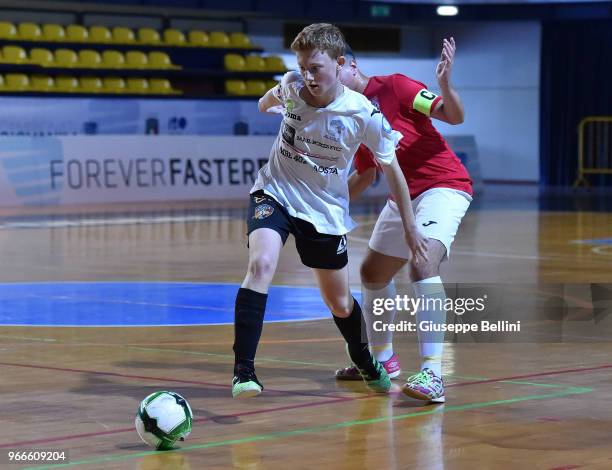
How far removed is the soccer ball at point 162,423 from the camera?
18.0ft

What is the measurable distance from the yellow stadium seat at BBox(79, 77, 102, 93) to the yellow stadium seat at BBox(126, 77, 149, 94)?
2.43 feet

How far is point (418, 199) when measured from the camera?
290 inches

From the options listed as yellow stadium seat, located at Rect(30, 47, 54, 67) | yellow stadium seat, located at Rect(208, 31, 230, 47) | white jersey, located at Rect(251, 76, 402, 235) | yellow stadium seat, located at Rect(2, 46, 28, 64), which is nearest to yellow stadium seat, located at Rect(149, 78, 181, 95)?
yellow stadium seat, located at Rect(208, 31, 230, 47)

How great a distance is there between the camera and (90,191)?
86.5ft

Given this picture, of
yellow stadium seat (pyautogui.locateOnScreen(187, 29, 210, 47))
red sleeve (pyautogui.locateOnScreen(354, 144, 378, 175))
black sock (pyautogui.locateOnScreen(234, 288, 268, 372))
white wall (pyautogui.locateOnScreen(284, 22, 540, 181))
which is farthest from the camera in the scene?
white wall (pyautogui.locateOnScreen(284, 22, 540, 181))

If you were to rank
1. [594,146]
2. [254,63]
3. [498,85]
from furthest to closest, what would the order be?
[498,85] → [594,146] → [254,63]

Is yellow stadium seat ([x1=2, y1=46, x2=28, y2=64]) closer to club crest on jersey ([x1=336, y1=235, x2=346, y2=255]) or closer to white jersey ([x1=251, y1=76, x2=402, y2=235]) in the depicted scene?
white jersey ([x1=251, y1=76, x2=402, y2=235])

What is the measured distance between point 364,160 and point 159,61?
24.8 metres

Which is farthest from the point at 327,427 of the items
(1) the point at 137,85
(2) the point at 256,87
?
(2) the point at 256,87

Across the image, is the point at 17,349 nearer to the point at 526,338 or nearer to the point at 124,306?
the point at 124,306

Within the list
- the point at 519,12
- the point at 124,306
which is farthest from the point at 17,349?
the point at 519,12

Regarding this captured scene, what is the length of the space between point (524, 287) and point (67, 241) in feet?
26.1

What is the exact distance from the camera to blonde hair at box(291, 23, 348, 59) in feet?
21.5

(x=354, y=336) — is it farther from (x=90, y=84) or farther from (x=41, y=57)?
(x=90, y=84)
